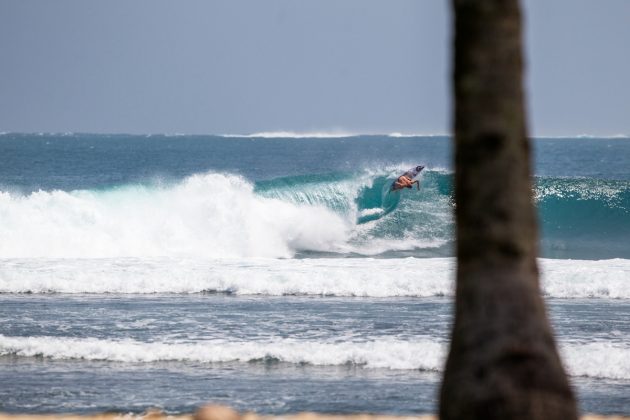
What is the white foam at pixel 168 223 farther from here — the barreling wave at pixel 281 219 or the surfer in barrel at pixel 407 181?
the surfer in barrel at pixel 407 181

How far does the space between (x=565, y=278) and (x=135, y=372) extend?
1022 centimetres

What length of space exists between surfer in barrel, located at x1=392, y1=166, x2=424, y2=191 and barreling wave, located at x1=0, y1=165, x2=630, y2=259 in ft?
1.10

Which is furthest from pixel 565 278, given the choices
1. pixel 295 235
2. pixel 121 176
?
pixel 121 176

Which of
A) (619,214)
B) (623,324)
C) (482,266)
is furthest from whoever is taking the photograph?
(619,214)

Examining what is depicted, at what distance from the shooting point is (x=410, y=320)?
14195 millimetres

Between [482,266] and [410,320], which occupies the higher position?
[482,266]

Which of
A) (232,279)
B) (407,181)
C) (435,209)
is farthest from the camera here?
(407,181)

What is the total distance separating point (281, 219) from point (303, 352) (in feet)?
60.4

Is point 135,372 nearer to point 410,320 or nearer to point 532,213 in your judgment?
point 410,320

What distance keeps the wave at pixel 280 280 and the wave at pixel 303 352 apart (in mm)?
5202

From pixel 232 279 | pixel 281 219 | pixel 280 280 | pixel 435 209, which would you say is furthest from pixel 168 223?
pixel 280 280

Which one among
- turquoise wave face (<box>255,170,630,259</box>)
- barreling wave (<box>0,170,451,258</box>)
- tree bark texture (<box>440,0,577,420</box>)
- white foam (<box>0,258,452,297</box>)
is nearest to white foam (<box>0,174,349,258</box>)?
barreling wave (<box>0,170,451,258</box>)

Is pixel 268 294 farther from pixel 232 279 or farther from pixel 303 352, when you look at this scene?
pixel 303 352

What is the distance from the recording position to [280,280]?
18125mm
